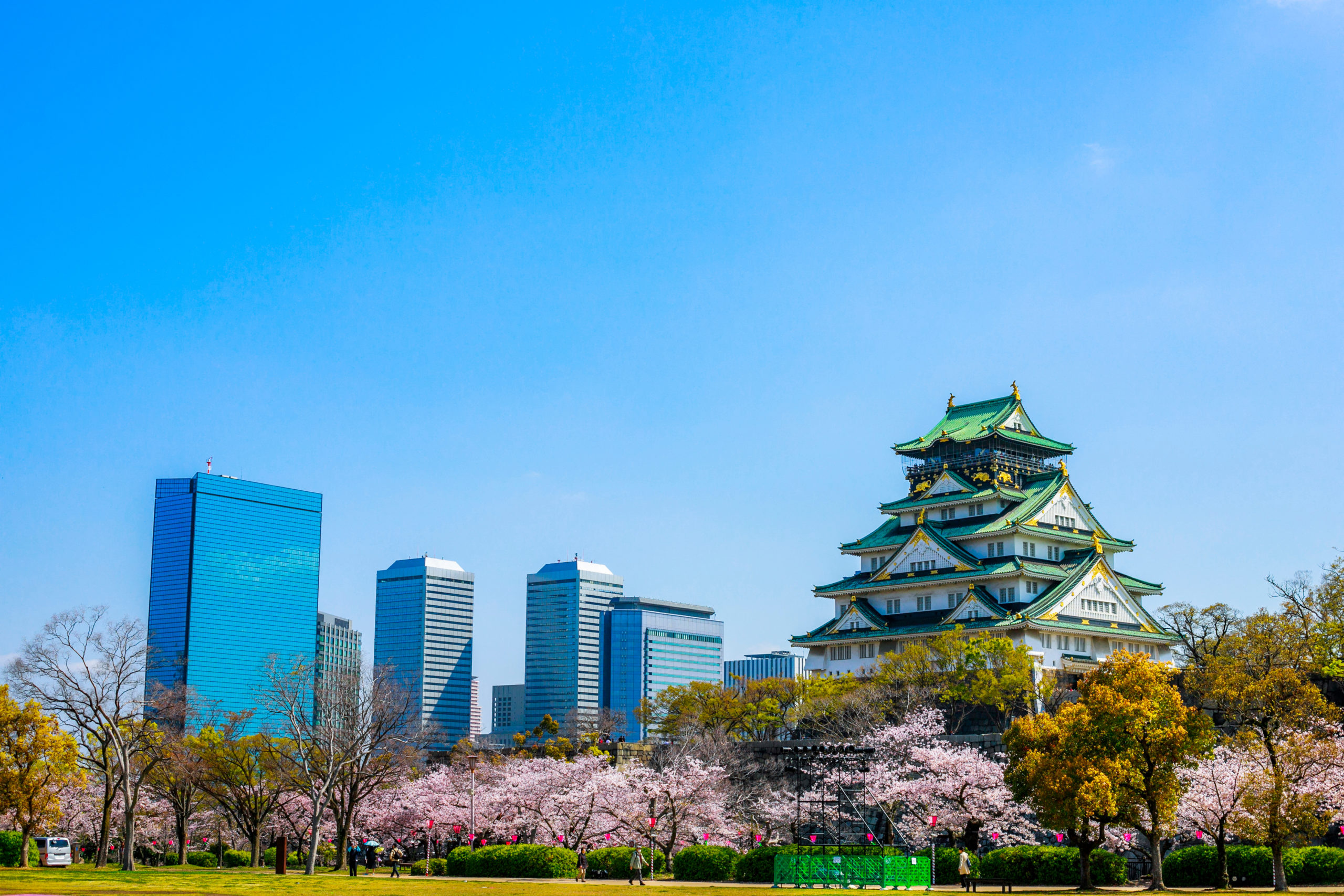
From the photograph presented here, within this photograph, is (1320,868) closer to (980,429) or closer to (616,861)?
(616,861)

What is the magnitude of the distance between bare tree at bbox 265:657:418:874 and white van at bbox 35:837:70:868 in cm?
1197

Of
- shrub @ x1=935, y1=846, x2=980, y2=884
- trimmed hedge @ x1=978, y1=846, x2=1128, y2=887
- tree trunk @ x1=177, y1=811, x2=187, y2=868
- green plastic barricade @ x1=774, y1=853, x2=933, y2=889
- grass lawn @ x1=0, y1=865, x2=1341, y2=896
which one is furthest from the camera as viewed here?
tree trunk @ x1=177, y1=811, x2=187, y2=868

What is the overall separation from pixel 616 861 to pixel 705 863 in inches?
205

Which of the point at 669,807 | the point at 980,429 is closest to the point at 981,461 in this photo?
the point at 980,429

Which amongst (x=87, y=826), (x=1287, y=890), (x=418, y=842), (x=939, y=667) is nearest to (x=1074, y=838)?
(x=1287, y=890)

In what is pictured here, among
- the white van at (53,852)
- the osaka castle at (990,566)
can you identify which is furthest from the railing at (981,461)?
the white van at (53,852)

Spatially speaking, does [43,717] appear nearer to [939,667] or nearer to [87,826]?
[87,826]

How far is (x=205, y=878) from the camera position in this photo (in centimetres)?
4844

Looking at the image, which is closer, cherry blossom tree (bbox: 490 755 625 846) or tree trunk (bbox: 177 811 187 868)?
cherry blossom tree (bbox: 490 755 625 846)

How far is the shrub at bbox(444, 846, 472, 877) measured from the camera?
2243 inches

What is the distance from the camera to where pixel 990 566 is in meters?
88.7

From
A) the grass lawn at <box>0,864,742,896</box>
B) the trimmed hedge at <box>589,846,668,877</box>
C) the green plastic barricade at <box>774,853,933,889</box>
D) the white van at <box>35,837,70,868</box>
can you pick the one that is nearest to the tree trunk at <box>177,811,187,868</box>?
the white van at <box>35,837,70,868</box>

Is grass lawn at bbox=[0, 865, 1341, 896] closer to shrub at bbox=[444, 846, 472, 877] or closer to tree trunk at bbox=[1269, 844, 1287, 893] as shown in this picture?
tree trunk at bbox=[1269, 844, 1287, 893]

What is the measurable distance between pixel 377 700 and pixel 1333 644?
137ft
